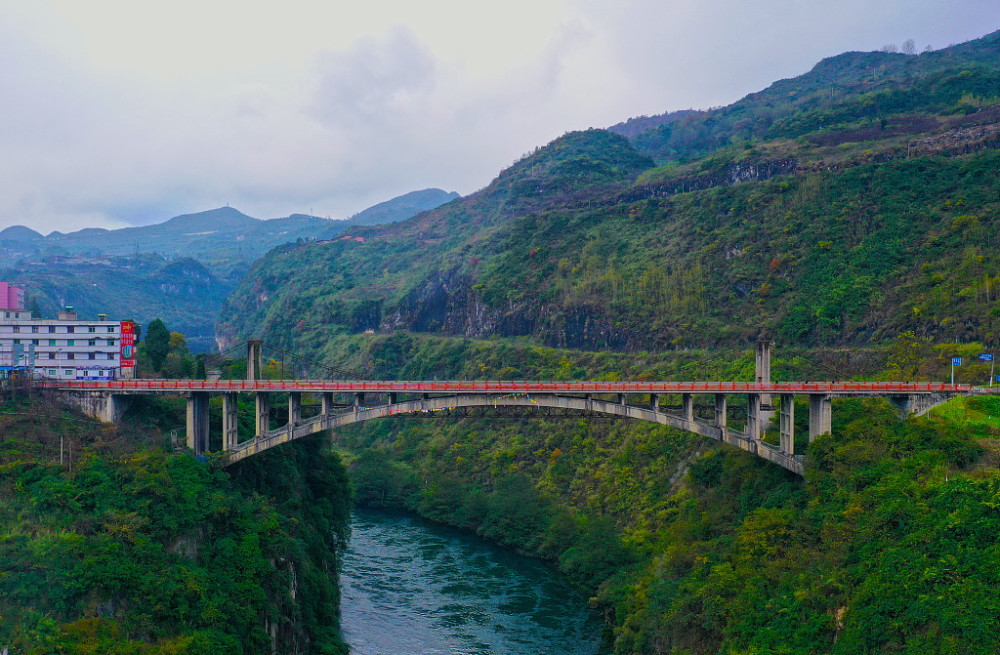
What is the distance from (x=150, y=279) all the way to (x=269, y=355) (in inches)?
3256

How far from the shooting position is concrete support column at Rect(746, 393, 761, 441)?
43.7 meters

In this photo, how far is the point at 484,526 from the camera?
59906 mm

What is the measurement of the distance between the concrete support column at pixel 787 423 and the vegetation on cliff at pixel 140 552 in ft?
76.8

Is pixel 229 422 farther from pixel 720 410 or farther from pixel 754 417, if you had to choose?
pixel 754 417

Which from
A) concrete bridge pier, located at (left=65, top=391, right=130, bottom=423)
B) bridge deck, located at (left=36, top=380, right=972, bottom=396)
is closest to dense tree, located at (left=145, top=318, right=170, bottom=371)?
bridge deck, located at (left=36, top=380, right=972, bottom=396)

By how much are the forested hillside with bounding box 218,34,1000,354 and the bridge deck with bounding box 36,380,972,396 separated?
575 inches

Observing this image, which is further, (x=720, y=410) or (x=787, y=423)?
(x=720, y=410)

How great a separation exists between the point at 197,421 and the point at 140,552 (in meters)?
13.7

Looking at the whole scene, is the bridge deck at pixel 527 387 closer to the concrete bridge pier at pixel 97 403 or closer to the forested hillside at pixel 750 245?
the concrete bridge pier at pixel 97 403

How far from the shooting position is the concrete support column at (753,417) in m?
43.7

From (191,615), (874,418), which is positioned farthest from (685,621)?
(191,615)

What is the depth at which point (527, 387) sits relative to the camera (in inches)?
1715

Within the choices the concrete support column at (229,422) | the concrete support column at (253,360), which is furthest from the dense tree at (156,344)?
the concrete support column at (229,422)

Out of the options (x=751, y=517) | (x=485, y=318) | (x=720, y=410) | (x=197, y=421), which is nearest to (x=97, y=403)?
(x=197, y=421)
